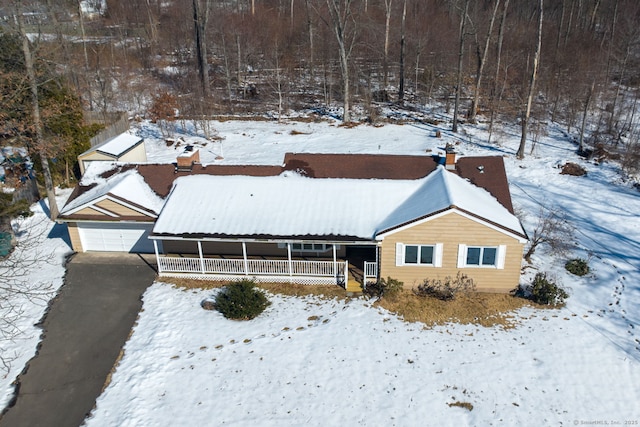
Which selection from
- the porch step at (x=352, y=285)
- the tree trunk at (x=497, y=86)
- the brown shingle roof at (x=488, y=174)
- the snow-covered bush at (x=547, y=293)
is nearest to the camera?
the snow-covered bush at (x=547, y=293)

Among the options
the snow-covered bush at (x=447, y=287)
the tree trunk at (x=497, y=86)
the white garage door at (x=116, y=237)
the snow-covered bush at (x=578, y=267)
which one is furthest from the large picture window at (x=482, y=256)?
the tree trunk at (x=497, y=86)

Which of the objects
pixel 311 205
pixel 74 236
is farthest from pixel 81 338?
pixel 311 205

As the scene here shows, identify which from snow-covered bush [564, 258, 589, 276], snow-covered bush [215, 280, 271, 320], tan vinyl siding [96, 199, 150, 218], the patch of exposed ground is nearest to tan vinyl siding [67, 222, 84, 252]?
tan vinyl siding [96, 199, 150, 218]

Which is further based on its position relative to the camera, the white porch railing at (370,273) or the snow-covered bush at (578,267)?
the snow-covered bush at (578,267)

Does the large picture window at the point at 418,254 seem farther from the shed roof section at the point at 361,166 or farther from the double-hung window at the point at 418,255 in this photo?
the shed roof section at the point at 361,166

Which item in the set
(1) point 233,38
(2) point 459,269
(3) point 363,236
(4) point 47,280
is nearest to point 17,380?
(4) point 47,280

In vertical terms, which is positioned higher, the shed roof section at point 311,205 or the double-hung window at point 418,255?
the shed roof section at point 311,205

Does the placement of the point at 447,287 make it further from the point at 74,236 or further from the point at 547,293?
the point at 74,236

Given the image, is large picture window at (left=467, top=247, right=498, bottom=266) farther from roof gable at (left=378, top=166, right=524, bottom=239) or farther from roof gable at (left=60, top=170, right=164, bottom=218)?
roof gable at (left=60, top=170, right=164, bottom=218)
